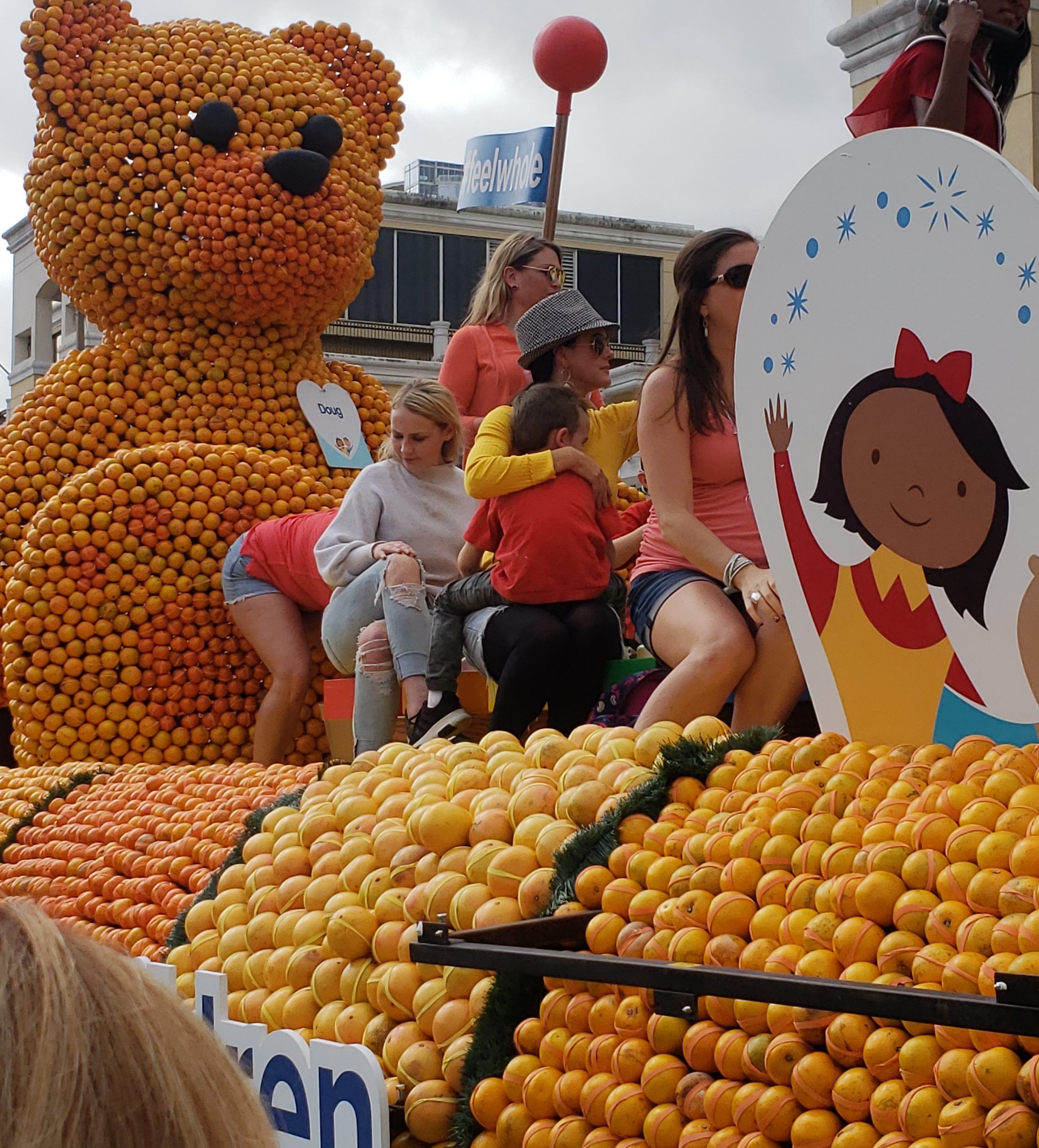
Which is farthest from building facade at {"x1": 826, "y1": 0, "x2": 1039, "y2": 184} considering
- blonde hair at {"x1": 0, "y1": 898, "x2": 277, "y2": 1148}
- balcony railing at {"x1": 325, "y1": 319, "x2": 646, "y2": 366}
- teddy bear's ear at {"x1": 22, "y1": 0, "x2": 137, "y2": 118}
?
balcony railing at {"x1": 325, "y1": 319, "x2": 646, "y2": 366}

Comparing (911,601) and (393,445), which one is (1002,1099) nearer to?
(911,601)

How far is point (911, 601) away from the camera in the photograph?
2281 mm

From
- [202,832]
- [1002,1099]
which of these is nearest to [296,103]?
[202,832]

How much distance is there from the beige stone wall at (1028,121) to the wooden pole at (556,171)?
54.6 inches

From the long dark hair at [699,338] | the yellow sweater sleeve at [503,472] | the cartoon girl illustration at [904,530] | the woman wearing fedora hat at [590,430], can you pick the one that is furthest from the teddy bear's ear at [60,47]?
the cartoon girl illustration at [904,530]

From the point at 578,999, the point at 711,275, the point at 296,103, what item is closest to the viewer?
the point at 578,999

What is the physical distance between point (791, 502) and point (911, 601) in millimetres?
286

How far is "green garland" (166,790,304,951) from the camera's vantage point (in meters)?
2.78

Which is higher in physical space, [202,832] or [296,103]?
[296,103]

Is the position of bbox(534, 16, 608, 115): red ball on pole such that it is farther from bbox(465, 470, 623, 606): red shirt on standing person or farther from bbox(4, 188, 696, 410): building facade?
bbox(4, 188, 696, 410): building facade

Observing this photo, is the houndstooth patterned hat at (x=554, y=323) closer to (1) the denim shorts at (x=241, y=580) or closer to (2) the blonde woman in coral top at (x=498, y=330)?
(2) the blonde woman in coral top at (x=498, y=330)

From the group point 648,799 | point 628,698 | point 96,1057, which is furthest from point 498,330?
point 96,1057

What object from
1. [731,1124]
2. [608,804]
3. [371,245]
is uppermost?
[371,245]

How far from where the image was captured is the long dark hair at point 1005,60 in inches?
129
